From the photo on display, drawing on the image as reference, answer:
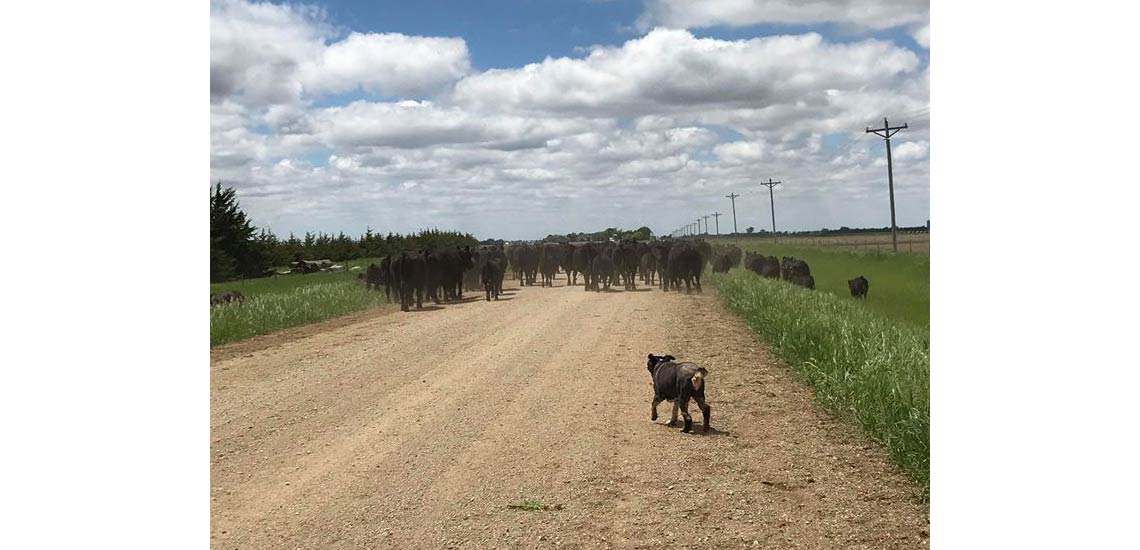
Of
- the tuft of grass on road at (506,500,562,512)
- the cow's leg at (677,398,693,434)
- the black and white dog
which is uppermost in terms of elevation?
the black and white dog

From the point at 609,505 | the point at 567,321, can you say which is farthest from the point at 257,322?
the point at 609,505

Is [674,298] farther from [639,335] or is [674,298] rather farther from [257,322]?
[257,322]

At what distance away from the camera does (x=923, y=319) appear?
6.40 meters

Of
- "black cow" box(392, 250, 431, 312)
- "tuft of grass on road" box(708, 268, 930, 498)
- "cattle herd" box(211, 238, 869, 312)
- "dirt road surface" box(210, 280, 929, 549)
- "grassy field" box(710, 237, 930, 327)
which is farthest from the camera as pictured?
"black cow" box(392, 250, 431, 312)

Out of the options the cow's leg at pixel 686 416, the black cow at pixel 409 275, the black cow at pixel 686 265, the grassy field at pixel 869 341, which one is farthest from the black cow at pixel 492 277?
the cow's leg at pixel 686 416

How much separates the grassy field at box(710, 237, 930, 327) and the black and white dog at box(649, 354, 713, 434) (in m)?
1.89

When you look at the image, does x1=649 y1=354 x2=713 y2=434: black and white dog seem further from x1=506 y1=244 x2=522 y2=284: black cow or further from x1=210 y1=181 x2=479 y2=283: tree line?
x1=506 y1=244 x2=522 y2=284: black cow

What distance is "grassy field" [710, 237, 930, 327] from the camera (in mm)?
6395

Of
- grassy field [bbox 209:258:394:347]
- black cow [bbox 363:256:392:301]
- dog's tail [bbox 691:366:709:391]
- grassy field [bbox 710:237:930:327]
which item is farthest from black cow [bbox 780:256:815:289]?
black cow [bbox 363:256:392:301]

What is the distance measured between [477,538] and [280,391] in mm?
5193

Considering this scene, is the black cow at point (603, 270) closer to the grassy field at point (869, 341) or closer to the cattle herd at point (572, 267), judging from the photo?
the cattle herd at point (572, 267)

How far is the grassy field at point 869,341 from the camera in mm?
5734

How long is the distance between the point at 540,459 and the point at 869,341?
3399mm

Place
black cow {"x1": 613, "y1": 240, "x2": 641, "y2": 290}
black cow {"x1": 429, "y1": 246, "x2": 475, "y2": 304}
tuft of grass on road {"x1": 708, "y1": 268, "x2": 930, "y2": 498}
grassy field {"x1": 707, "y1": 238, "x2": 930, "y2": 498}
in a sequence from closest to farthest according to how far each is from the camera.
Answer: tuft of grass on road {"x1": 708, "y1": 268, "x2": 930, "y2": 498} < grassy field {"x1": 707, "y1": 238, "x2": 930, "y2": 498} < black cow {"x1": 429, "y1": 246, "x2": 475, "y2": 304} < black cow {"x1": 613, "y1": 240, "x2": 641, "y2": 290}
